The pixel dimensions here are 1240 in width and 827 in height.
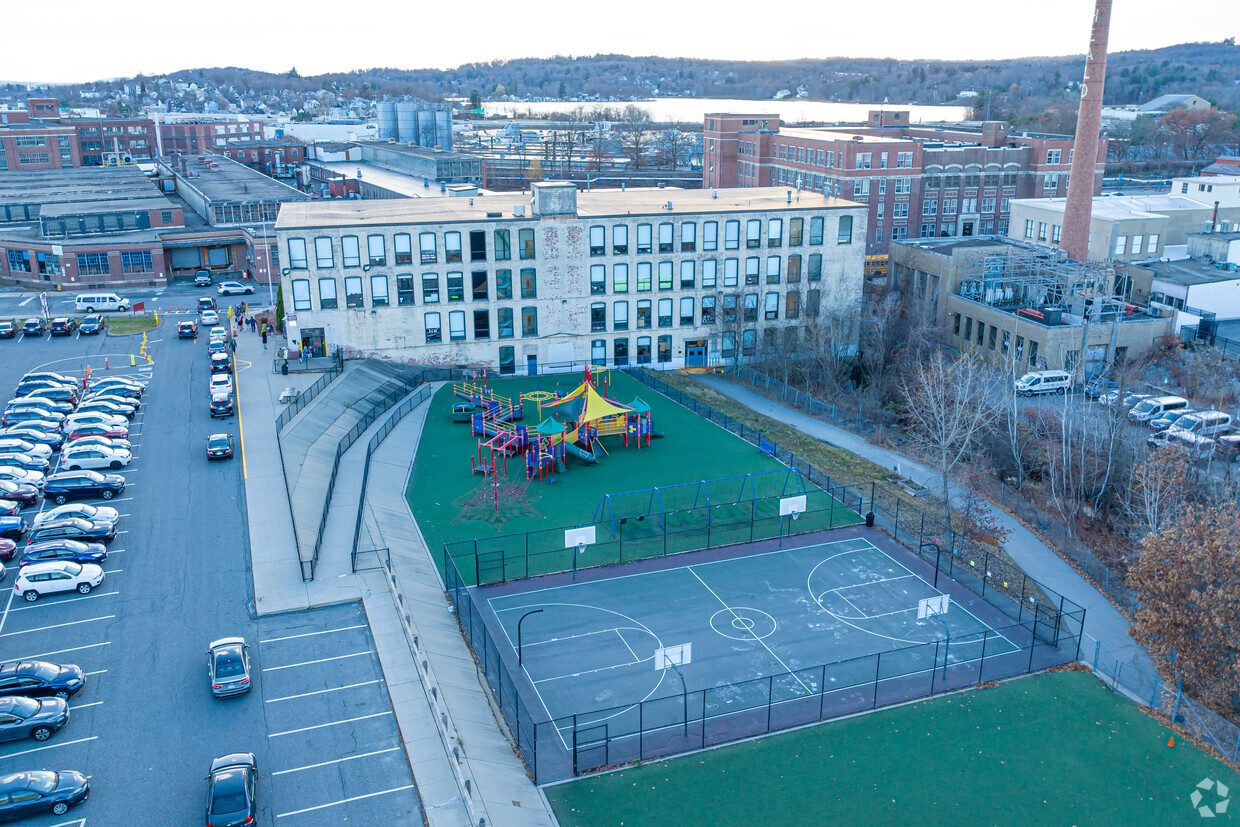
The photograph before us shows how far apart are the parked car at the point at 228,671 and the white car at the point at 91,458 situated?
67.8 ft

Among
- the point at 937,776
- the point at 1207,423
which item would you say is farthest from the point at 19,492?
the point at 1207,423

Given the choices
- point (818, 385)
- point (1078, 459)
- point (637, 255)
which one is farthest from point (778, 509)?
point (637, 255)

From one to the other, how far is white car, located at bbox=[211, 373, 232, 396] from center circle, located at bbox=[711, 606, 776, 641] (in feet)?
110

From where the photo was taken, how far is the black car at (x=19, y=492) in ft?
136

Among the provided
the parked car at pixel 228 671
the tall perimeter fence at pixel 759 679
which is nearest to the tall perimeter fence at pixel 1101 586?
the tall perimeter fence at pixel 759 679

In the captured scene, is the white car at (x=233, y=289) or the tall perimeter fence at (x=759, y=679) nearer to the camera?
the tall perimeter fence at (x=759, y=679)

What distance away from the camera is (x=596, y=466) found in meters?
49.7

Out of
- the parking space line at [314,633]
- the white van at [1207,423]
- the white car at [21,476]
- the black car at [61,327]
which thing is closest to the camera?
the parking space line at [314,633]

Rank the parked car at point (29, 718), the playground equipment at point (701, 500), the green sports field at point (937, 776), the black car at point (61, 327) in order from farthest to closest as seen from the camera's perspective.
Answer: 1. the black car at point (61, 327)
2. the playground equipment at point (701, 500)
3. the parked car at point (29, 718)
4. the green sports field at point (937, 776)

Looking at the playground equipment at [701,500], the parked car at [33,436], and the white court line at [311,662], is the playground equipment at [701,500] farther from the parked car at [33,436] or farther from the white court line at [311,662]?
the parked car at [33,436]

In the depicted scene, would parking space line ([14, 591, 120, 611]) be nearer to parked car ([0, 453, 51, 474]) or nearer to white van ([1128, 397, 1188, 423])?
parked car ([0, 453, 51, 474])

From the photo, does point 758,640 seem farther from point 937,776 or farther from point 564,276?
point 564,276

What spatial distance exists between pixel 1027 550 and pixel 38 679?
126 ft

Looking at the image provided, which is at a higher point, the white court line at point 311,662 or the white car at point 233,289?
the white car at point 233,289
